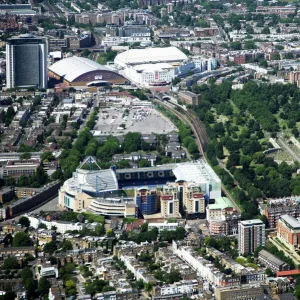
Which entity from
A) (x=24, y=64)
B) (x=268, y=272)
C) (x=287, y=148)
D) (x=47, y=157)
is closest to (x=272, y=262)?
(x=268, y=272)

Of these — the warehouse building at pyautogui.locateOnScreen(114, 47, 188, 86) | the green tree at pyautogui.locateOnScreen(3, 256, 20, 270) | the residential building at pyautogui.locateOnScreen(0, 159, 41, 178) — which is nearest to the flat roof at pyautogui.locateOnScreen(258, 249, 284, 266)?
the green tree at pyautogui.locateOnScreen(3, 256, 20, 270)

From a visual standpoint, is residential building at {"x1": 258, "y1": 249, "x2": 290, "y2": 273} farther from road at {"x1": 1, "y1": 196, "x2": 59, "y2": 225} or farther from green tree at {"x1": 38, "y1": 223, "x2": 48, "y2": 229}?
road at {"x1": 1, "y1": 196, "x2": 59, "y2": 225}

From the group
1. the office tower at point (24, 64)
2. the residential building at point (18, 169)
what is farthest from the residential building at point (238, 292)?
the office tower at point (24, 64)

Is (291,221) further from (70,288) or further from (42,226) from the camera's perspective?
(70,288)

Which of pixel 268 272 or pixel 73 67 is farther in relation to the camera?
pixel 73 67

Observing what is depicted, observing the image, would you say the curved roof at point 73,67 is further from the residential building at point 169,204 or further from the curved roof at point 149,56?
the residential building at point 169,204

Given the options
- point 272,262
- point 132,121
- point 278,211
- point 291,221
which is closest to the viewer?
point 272,262

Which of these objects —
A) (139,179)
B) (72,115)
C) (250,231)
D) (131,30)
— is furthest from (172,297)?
(131,30)
